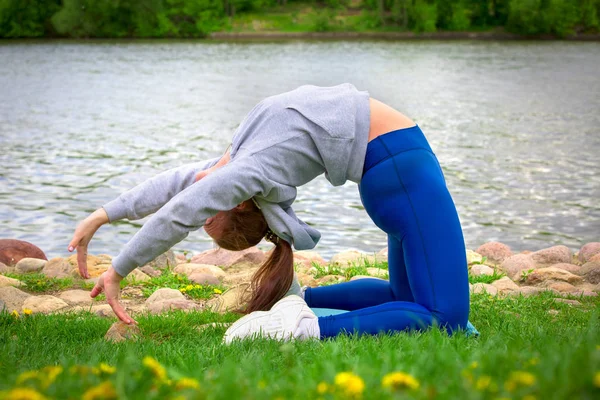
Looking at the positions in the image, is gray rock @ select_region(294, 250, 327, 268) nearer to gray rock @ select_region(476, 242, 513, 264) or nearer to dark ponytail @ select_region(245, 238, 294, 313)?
gray rock @ select_region(476, 242, 513, 264)

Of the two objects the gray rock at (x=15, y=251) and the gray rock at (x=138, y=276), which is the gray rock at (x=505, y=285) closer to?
the gray rock at (x=138, y=276)

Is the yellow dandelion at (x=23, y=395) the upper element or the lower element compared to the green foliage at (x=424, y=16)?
upper

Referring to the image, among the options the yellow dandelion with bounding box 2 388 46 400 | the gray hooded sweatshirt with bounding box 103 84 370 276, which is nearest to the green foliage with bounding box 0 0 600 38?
the gray hooded sweatshirt with bounding box 103 84 370 276

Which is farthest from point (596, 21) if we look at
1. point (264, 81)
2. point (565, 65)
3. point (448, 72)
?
point (264, 81)

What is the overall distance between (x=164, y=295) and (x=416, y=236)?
8.16ft

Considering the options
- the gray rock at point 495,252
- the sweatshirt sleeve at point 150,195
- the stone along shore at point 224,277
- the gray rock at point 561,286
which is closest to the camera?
the sweatshirt sleeve at point 150,195

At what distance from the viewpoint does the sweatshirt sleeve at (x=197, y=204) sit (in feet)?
11.6

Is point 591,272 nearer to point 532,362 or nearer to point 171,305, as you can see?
point 171,305

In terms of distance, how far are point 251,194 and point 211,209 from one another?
206mm

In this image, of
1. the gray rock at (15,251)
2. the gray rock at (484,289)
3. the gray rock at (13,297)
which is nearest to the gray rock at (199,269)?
the gray rock at (13,297)

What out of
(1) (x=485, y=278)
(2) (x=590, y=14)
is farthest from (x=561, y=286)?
(2) (x=590, y=14)

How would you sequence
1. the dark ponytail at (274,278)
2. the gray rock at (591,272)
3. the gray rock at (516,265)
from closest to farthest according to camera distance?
the dark ponytail at (274,278), the gray rock at (591,272), the gray rock at (516,265)

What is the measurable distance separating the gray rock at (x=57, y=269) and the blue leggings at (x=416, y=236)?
141 inches

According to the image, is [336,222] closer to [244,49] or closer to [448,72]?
[448,72]
